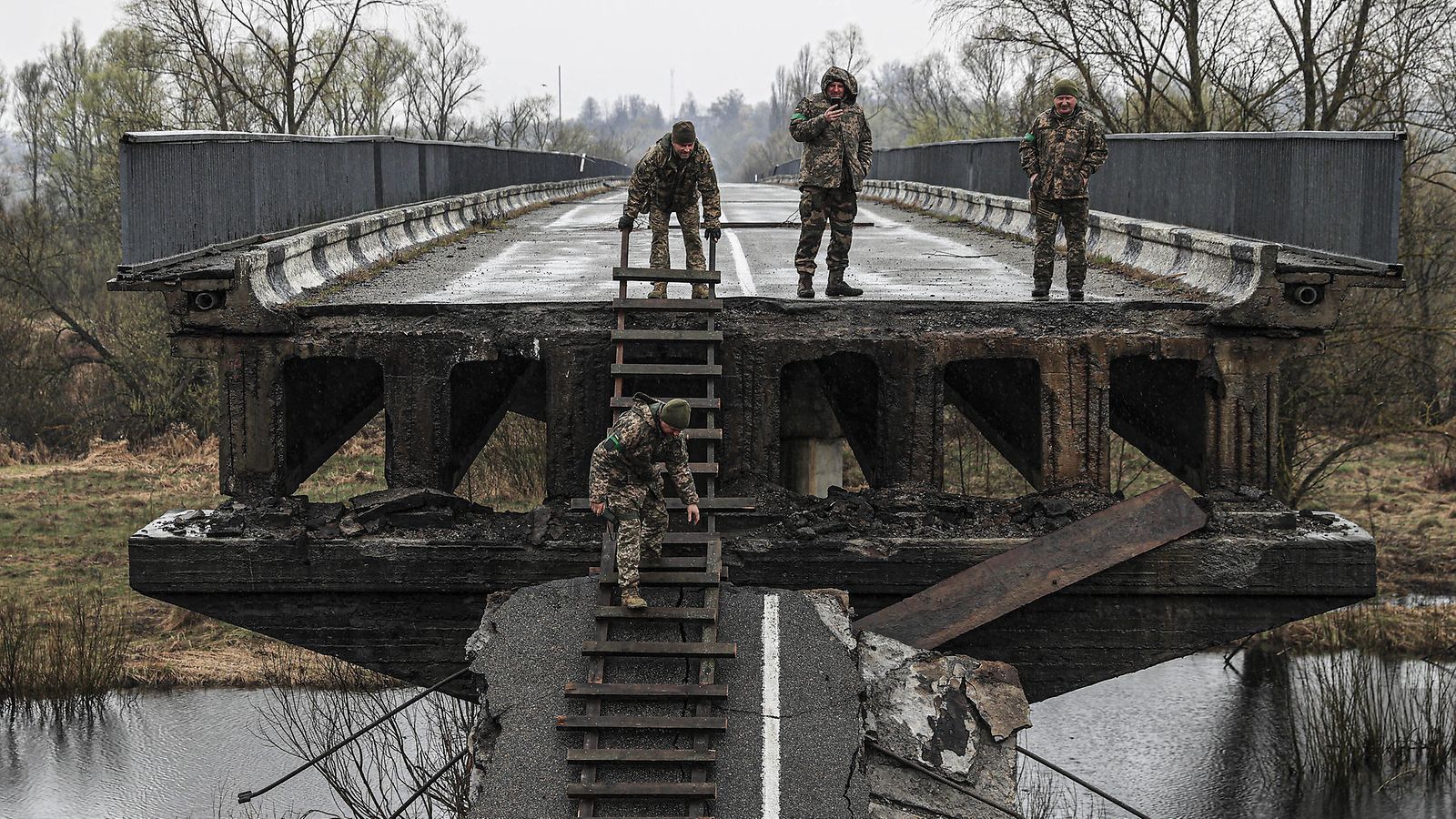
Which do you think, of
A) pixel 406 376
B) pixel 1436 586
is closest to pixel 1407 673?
pixel 1436 586

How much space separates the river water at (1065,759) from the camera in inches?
764

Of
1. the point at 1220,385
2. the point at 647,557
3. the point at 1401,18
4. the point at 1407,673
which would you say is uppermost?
the point at 1401,18

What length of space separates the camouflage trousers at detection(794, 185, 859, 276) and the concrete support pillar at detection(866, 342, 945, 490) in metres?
1.49

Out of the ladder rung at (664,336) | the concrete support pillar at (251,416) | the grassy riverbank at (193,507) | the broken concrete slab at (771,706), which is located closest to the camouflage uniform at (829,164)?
the ladder rung at (664,336)

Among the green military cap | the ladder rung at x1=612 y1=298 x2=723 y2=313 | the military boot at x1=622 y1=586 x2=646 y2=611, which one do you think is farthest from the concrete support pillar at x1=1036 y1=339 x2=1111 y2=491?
the military boot at x1=622 y1=586 x2=646 y2=611

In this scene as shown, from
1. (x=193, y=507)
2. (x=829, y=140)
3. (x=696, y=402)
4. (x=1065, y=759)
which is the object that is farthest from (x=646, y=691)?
(x=193, y=507)

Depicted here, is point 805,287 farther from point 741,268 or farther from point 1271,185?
point 1271,185

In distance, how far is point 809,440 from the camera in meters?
15.3

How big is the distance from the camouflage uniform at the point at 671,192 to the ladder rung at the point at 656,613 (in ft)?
12.1

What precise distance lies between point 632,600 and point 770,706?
3.41 feet

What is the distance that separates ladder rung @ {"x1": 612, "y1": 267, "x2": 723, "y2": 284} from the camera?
10359mm

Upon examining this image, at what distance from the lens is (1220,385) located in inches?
418

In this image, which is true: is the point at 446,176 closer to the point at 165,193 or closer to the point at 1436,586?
the point at 165,193

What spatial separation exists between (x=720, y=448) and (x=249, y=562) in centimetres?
333
